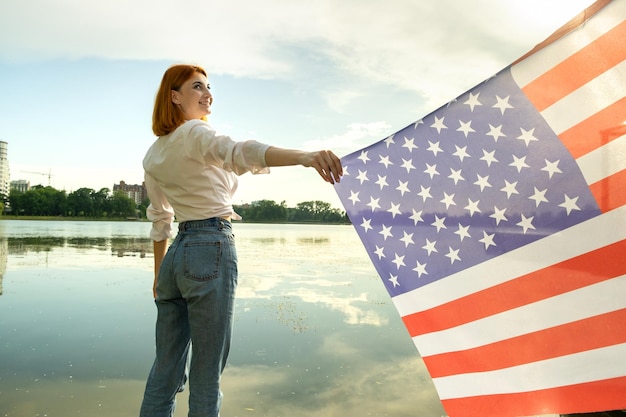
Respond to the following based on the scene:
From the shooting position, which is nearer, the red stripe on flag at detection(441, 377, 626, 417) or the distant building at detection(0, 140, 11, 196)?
the red stripe on flag at detection(441, 377, 626, 417)

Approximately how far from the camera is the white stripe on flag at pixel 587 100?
1780mm

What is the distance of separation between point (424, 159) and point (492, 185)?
0.32m

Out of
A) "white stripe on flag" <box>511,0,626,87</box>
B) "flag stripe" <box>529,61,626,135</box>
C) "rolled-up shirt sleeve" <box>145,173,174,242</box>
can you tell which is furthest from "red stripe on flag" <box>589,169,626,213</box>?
"rolled-up shirt sleeve" <box>145,173,174,242</box>

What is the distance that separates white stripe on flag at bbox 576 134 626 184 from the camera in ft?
5.78

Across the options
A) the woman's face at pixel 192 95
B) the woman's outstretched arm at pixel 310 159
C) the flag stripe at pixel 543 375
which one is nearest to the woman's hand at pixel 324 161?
the woman's outstretched arm at pixel 310 159

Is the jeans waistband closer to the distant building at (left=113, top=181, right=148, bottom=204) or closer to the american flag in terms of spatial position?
the american flag

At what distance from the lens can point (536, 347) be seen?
186 centimetres

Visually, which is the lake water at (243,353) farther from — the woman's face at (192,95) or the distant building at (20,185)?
the distant building at (20,185)

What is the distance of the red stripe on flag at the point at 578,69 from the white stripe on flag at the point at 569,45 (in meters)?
0.02

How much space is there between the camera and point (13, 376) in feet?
13.9

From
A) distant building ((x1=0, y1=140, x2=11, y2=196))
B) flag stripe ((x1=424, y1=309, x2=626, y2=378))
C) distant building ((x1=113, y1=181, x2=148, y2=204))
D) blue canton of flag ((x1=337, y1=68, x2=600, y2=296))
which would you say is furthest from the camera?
distant building ((x1=113, y1=181, x2=148, y2=204))

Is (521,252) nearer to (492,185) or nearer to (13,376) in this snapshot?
(492,185)

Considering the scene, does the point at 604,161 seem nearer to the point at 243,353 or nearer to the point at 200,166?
the point at 200,166

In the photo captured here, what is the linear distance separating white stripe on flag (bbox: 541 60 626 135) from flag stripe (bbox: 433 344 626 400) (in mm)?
880
